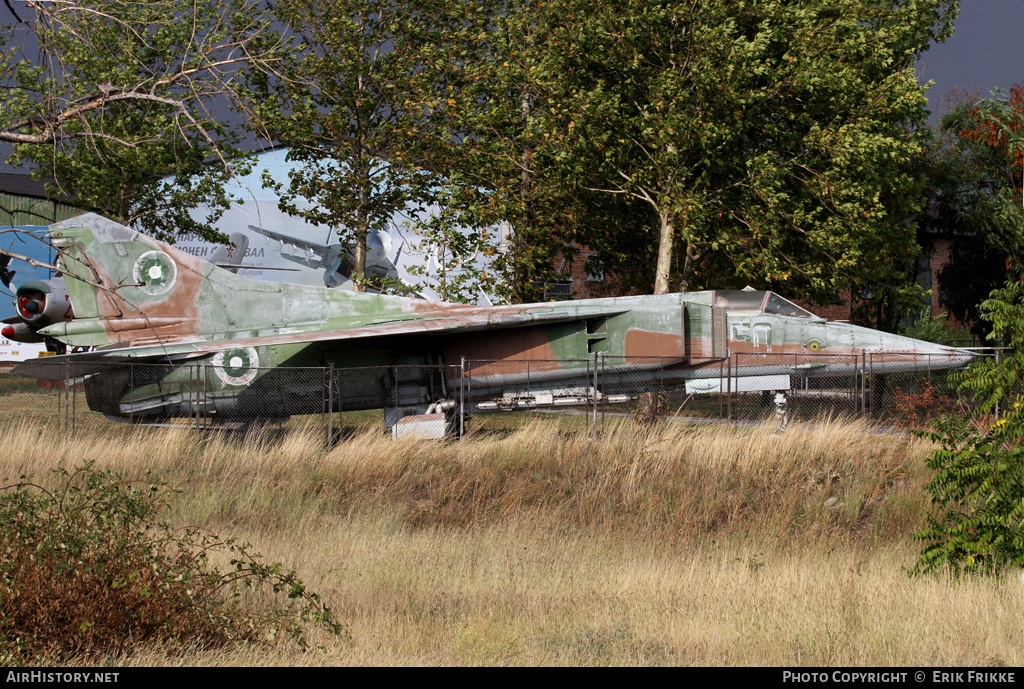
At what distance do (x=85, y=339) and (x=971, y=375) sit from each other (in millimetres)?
14909

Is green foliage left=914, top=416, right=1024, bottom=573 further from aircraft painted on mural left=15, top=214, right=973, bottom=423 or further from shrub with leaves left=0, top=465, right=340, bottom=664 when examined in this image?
aircraft painted on mural left=15, top=214, right=973, bottom=423

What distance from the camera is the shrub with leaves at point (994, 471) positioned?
6.77 metres

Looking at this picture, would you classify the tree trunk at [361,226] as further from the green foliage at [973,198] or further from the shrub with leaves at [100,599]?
the green foliage at [973,198]

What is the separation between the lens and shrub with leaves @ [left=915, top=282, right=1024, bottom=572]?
6.77 metres

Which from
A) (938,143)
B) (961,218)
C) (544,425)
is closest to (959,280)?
(961,218)

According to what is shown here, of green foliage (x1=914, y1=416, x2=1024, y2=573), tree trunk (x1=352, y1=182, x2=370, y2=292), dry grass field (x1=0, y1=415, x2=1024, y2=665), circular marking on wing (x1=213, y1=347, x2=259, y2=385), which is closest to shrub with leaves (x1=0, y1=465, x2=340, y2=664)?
dry grass field (x1=0, y1=415, x2=1024, y2=665)

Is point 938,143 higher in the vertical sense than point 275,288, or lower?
higher

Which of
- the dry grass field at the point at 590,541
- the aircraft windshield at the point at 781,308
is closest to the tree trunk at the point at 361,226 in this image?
the dry grass field at the point at 590,541

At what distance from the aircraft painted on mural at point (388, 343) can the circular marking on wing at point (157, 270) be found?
3cm

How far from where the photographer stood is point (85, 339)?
50.0 feet

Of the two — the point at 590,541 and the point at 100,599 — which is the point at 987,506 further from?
the point at 100,599

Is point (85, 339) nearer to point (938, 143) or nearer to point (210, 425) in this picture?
point (210, 425)

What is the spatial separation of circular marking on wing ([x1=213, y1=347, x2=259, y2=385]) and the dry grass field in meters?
1.32

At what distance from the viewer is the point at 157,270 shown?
15.4 meters
